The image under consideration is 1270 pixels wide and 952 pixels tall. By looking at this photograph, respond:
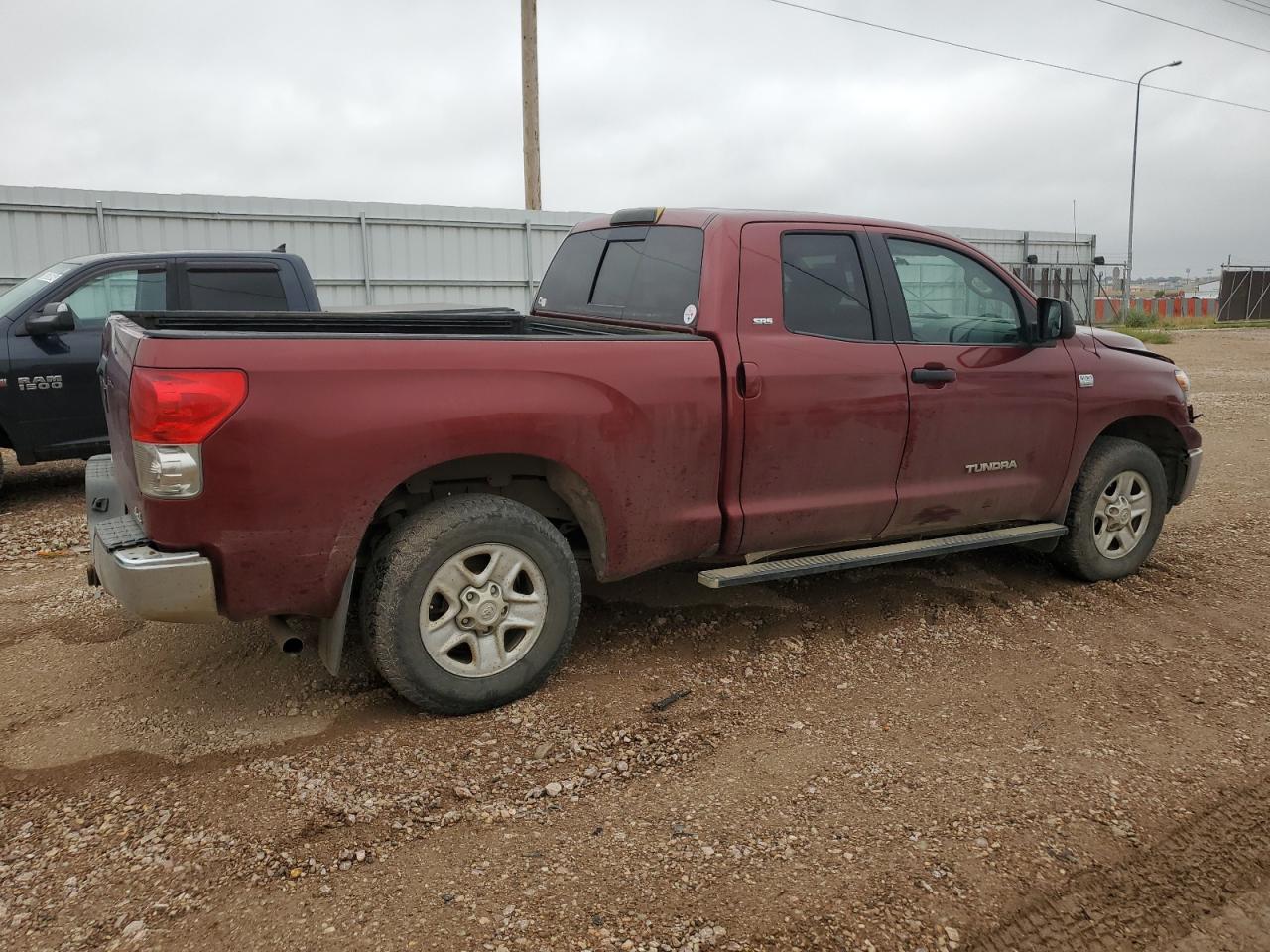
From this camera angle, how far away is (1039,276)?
29.6 metres

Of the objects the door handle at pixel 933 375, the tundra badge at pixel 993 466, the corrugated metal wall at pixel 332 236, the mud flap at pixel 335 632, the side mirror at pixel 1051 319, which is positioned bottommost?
the mud flap at pixel 335 632

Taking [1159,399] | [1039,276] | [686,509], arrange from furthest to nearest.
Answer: [1039,276] → [1159,399] → [686,509]

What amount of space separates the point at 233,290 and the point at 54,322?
1.30 metres

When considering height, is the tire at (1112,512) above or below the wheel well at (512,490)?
below

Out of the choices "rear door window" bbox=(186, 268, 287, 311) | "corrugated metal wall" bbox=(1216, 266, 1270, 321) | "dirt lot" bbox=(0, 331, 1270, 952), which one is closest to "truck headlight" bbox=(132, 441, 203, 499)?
"dirt lot" bbox=(0, 331, 1270, 952)

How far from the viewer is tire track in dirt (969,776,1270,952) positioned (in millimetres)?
2629

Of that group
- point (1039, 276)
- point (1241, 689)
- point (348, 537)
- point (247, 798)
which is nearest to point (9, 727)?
point (247, 798)

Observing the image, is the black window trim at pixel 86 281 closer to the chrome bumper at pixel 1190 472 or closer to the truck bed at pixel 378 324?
the truck bed at pixel 378 324

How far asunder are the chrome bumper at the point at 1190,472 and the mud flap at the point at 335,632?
459 cm

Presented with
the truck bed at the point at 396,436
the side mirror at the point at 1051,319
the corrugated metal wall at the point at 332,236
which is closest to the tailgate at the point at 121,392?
the truck bed at the point at 396,436

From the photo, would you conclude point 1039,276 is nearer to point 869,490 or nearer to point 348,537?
point 869,490

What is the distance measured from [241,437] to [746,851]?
1997mm

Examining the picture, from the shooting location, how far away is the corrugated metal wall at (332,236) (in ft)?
48.1

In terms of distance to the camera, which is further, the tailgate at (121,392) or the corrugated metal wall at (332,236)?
the corrugated metal wall at (332,236)
